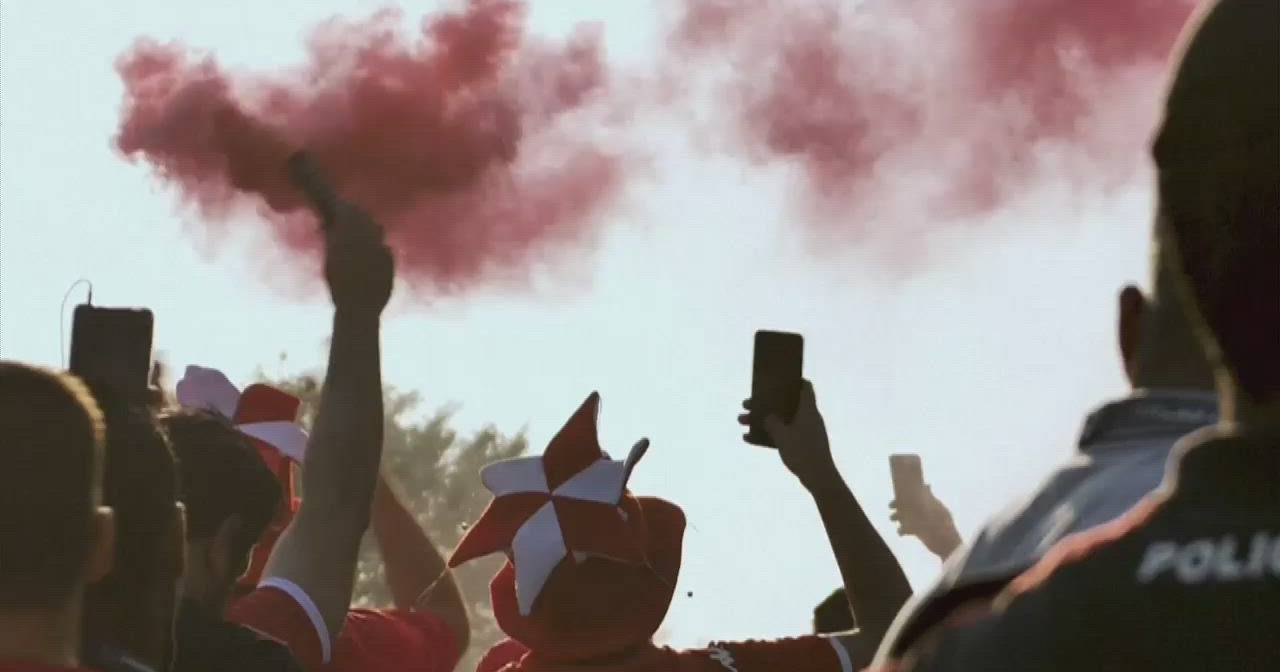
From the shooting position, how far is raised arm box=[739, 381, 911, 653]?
15.6ft

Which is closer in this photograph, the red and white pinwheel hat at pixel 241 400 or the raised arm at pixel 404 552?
the red and white pinwheel hat at pixel 241 400

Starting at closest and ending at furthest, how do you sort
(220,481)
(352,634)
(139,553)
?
(139,553) < (220,481) < (352,634)

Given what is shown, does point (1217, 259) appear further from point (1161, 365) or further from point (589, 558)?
point (589, 558)

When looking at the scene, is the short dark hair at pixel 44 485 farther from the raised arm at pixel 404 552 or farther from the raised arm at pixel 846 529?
the raised arm at pixel 404 552

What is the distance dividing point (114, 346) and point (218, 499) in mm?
375

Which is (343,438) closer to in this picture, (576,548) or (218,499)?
(218,499)

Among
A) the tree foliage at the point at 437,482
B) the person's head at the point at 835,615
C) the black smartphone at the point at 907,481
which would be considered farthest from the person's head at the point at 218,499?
the tree foliage at the point at 437,482

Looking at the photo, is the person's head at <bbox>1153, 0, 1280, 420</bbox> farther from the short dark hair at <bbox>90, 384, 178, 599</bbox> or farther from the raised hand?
the raised hand

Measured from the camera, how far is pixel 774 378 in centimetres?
510

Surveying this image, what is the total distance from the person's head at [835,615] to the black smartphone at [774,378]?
3.79 feet

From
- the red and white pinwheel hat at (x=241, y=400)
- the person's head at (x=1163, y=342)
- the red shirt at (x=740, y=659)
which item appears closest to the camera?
the person's head at (x=1163, y=342)

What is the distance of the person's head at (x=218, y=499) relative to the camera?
13.9 feet

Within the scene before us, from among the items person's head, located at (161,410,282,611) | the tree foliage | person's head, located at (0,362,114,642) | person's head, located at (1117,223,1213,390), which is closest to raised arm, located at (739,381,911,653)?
person's head, located at (161,410,282,611)

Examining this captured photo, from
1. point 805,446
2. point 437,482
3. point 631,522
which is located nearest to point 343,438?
point 805,446
